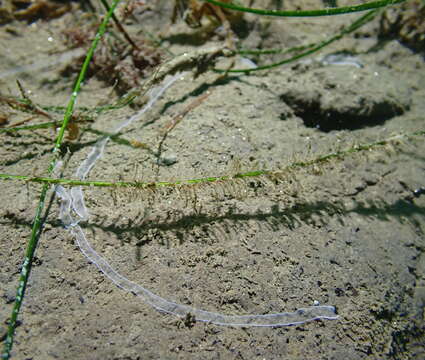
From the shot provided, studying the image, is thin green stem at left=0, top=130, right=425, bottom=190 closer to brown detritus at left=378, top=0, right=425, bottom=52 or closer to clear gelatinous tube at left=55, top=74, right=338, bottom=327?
clear gelatinous tube at left=55, top=74, right=338, bottom=327

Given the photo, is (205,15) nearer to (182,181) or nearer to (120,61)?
(120,61)

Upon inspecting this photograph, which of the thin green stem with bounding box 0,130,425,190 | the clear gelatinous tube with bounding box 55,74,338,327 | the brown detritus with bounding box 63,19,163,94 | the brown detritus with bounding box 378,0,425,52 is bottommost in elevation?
the clear gelatinous tube with bounding box 55,74,338,327

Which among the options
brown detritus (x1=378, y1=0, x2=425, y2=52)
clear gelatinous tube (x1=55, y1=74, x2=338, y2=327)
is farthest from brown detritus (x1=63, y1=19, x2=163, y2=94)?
brown detritus (x1=378, y1=0, x2=425, y2=52)

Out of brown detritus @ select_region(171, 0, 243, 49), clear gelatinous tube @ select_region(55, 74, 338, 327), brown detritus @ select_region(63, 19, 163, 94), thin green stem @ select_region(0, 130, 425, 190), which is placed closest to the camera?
clear gelatinous tube @ select_region(55, 74, 338, 327)

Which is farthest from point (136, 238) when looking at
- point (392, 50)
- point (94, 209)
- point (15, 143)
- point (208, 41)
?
point (392, 50)

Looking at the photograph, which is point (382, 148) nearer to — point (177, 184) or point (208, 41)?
point (177, 184)

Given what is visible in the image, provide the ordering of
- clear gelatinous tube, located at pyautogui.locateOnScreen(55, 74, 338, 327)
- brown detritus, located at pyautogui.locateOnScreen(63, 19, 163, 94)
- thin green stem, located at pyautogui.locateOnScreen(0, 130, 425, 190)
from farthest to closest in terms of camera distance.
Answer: brown detritus, located at pyautogui.locateOnScreen(63, 19, 163, 94), thin green stem, located at pyautogui.locateOnScreen(0, 130, 425, 190), clear gelatinous tube, located at pyautogui.locateOnScreen(55, 74, 338, 327)

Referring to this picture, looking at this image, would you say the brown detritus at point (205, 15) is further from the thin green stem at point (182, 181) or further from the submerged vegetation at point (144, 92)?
the thin green stem at point (182, 181)

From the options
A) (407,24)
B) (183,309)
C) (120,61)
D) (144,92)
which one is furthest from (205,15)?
(183,309)

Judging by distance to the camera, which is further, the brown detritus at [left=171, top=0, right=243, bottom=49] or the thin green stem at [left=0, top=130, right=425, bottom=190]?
the brown detritus at [left=171, top=0, right=243, bottom=49]
